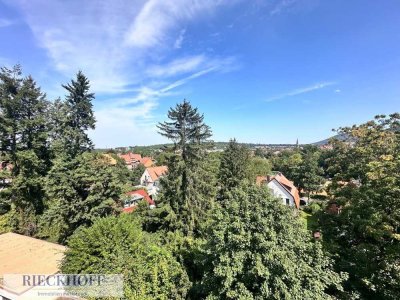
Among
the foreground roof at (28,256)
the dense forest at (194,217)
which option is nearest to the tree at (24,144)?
the dense forest at (194,217)

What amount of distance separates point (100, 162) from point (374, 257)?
1672 cm

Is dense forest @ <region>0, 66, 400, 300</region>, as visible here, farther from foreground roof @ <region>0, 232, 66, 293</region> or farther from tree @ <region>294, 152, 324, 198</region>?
tree @ <region>294, 152, 324, 198</region>

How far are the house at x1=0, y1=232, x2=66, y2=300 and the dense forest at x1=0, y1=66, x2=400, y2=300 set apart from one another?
Answer: 6.32 ft

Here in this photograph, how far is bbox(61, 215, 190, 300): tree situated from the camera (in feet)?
28.3

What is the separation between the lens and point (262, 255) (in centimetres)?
761

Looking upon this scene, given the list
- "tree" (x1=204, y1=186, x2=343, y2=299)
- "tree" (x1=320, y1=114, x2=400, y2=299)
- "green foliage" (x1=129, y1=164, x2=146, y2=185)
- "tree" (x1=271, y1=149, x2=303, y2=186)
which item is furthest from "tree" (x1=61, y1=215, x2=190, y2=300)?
"green foliage" (x1=129, y1=164, x2=146, y2=185)

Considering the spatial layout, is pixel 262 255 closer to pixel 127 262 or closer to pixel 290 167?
pixel 127 262

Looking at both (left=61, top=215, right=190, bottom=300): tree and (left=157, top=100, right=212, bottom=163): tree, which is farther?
(left=157, top=100, right=212, bottom=163): tree

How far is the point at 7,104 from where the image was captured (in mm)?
17344

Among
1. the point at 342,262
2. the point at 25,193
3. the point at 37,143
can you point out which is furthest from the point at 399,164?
the point at 25,193

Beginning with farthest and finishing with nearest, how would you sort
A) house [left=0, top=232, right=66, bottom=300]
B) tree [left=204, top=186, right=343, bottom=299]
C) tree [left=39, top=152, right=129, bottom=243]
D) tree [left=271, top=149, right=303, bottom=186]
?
tree [left=271, top=149, right=303, bottom=186]
tree [left=39, top=152, right=129, bottom=243]
house [left=0, top=232, right=66, bottom=300]
tree [left=204, top=186, right=343, bottom=299]

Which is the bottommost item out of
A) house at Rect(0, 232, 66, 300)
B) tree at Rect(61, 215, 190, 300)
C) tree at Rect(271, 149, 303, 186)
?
house at Rect(0, 232, 66, 300)

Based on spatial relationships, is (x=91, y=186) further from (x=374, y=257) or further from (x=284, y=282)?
(x=374, y=257)

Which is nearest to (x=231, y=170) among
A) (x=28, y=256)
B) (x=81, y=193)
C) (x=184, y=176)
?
(x=184, y=176)
